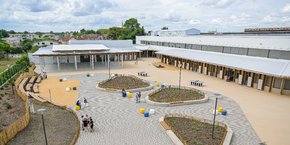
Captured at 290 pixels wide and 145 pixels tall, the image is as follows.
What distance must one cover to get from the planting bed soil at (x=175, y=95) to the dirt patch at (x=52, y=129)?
359 inches

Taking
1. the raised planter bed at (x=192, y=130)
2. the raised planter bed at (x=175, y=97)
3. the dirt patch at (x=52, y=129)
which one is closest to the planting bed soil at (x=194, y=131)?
the raised planter bed at (x=192, y=130)

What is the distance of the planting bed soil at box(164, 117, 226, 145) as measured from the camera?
13.5 m

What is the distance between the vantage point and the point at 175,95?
23094 mm

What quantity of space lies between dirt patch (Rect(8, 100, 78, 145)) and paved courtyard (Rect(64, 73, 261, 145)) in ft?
3.70

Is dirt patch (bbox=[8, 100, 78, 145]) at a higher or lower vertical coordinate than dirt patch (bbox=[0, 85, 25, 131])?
higher

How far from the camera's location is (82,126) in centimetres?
1569

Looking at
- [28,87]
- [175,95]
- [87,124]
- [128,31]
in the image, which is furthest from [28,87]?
[128,31]

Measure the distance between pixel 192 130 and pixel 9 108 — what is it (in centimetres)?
1797

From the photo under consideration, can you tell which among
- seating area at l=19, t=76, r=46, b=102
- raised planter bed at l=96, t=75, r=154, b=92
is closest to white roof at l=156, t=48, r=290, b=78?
raised planter bed at l=96, t=75, r=154, b=92

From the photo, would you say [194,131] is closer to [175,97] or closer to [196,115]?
[196,115]

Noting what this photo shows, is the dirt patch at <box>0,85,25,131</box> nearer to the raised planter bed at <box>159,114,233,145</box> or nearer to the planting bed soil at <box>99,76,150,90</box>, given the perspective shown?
the planting bed soil at <box>99,76,150,90</box>

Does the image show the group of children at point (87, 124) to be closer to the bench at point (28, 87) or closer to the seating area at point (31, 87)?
the seating area at point (31, 87)

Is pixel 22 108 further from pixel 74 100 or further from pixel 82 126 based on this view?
pixel 82 126

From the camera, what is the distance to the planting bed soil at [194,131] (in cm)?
1347
